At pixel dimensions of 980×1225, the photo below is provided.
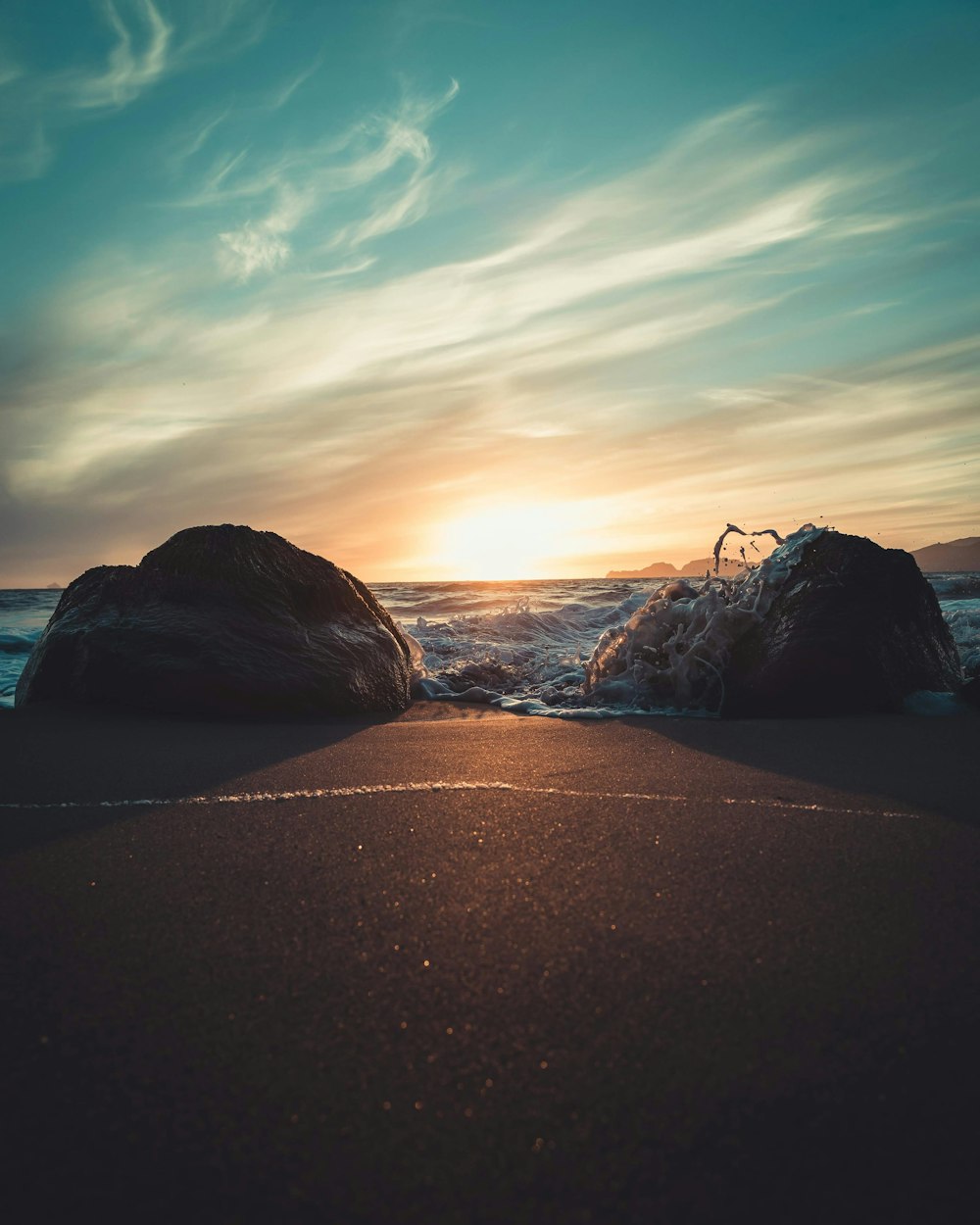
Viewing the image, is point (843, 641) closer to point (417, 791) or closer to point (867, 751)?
point (867, 751)

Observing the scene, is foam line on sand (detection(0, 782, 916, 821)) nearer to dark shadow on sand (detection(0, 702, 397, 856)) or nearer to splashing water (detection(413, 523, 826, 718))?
dark shadow on sand (detection(0, 702, 397, 856))

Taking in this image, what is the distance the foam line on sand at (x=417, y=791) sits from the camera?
2035mm

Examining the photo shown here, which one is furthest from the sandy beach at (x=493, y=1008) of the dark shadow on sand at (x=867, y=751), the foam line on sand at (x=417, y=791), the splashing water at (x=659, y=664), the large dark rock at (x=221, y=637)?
the splashing water at (x=659, y=664)

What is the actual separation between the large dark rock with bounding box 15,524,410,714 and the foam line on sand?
1985 mm

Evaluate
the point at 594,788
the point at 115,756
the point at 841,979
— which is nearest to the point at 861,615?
the point at 594,788

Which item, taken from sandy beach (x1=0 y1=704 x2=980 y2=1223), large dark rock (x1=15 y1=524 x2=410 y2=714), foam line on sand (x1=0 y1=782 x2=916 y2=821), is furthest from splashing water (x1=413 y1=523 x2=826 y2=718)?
sandy beach (x1=0 y1=704 x2=980 y2=1223)

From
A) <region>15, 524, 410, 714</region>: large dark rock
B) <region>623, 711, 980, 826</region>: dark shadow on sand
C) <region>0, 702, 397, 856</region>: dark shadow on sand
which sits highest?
<region>15, 524, 410, 714</region>: large dark rock

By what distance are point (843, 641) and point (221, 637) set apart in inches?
143

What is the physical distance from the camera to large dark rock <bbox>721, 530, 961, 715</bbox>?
4152mm

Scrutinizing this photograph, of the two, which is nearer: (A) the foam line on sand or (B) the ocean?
(A) the foam line on sand

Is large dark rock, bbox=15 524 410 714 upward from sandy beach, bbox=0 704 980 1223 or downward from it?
upward

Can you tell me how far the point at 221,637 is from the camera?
14.4 ft

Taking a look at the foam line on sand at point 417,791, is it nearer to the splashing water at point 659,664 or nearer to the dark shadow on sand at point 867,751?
the dark shadow on sand at point 867,751

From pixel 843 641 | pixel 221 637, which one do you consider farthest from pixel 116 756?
pixel 843 641
